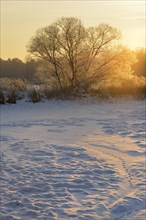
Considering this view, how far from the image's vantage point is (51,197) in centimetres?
742

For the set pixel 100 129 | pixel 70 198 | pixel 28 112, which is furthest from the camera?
pixel 28 112

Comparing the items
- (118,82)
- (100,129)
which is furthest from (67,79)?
(100,129)

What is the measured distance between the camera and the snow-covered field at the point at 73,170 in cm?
683

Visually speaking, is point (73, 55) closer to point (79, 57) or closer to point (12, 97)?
point (79, 57)

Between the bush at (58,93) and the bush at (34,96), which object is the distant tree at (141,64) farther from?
the bush at (34,96)

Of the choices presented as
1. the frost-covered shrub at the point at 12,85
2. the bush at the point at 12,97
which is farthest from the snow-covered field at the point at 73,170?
the frost-covered shrub at the point at 12,85

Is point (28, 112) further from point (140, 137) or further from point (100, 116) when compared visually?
point (140, 137)

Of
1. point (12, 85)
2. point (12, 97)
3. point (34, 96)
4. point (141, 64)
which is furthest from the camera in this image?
point (141, 64)

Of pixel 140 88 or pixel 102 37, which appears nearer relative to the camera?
pixel 140 88

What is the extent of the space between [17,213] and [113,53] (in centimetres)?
2964

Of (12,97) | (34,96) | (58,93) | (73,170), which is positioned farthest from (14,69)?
(73,170)

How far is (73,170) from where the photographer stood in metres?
9.31

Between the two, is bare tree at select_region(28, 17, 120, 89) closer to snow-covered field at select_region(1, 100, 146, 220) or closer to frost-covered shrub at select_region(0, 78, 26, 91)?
frost-covered shrub at select_region(0, 78, 26, 91)

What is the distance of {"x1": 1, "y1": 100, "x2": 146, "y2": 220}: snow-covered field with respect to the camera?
6828mm
